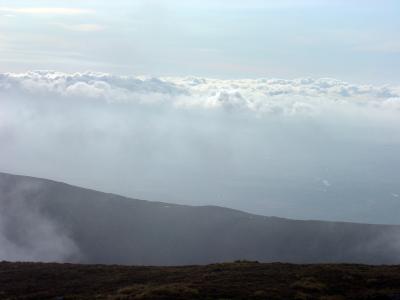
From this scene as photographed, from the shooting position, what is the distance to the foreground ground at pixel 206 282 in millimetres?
39594

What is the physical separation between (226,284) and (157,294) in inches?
245

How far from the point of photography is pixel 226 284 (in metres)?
42.9

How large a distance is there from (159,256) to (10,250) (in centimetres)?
4952

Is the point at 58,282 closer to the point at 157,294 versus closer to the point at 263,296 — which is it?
the point at 157,294

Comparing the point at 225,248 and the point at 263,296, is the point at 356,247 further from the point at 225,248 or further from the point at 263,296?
the point at 263,296

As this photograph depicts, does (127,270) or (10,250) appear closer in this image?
(127,270)

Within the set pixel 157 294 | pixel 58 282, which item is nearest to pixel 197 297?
pixel 157 294

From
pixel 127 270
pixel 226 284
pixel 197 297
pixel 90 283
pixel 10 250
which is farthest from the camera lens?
pixel 10 250

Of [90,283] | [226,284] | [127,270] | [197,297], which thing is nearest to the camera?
[197,297]

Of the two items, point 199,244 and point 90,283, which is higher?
point 199,244

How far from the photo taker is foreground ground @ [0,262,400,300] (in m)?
39.6

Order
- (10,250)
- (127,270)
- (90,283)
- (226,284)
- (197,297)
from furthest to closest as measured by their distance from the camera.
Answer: (10,250) < (127,270) < (90,283) < (226,284) < (197,297)

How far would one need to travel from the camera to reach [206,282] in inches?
1724

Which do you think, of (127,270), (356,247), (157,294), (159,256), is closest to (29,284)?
(127,270)
